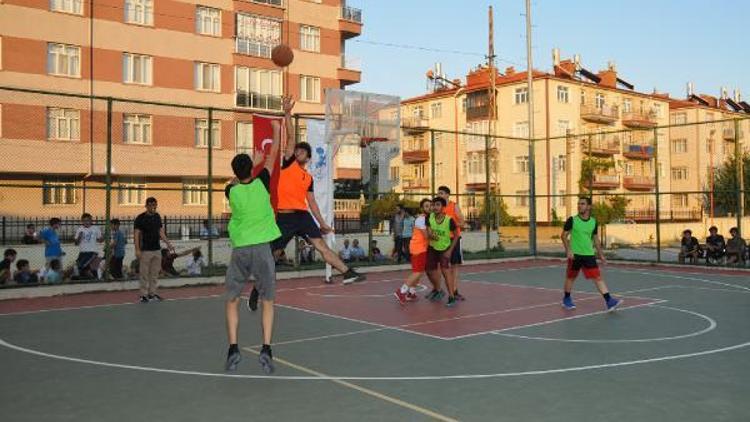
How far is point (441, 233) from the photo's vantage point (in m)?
12.2

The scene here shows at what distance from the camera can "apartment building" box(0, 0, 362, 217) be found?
29.9 metres

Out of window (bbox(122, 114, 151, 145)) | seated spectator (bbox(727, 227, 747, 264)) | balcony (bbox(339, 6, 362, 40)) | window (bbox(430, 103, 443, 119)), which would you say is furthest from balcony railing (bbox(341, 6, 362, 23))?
seated spectator (bbox(727, 227, 747, 264))

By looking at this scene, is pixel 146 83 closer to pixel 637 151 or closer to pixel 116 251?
pixel 116 251

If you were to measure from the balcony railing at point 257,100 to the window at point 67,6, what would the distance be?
879 centimetres

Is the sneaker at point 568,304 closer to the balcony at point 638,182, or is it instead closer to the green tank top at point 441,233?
the green tank top at point 441,233

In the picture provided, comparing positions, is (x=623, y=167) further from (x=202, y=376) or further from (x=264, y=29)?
(x=202, y=376)

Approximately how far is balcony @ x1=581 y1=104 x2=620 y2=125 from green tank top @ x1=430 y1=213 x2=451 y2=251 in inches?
1805

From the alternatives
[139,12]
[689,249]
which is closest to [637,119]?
Answer: [689,249]

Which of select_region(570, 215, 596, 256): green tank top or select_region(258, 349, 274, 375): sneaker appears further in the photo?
select_region(570, 215, 596, 256): green tank top

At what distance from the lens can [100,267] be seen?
661 inches

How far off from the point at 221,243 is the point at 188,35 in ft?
58.1

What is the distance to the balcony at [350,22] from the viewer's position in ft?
136

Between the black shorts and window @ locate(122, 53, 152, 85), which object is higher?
window @ locate(122, 53, 152, 85)

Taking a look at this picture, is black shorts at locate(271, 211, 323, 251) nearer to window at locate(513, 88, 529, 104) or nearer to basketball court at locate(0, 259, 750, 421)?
basketball court at locate(0, 259, 750, 421)
